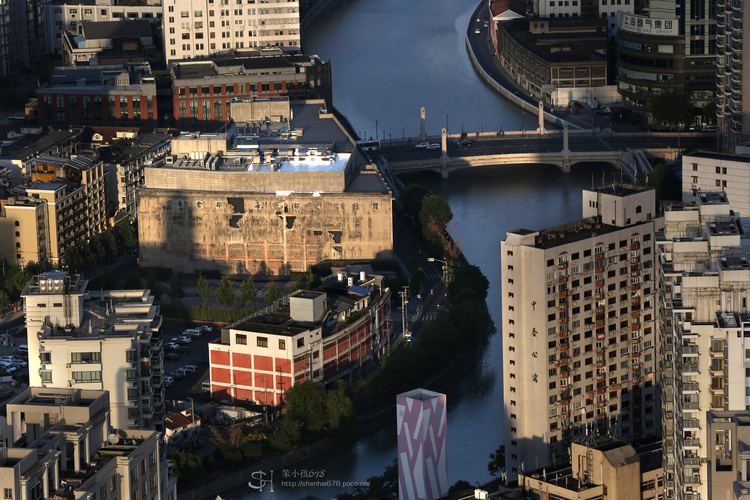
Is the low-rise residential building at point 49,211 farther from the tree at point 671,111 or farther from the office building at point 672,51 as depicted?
the office building at point 672,51

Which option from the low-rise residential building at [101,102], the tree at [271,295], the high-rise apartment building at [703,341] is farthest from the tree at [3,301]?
the high-rise apartment building at [703,341]

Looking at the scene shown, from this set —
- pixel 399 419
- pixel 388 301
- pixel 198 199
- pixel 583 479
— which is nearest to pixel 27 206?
pixel 198 199

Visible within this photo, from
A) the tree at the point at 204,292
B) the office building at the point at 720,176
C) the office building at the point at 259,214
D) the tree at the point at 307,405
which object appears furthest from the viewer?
the office building at the point at 259,214

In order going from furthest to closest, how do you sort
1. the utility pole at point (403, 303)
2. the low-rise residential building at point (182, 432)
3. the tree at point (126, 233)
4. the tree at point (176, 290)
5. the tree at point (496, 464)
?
the tree at point (126, 233) → the tree at point (176, 290) → the utility pole at point (403, 303) → the low-rise residential building at point (182, 432) → the tree at point (496, 464)

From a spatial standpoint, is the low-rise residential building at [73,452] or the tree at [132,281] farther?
the tree at [132,281]

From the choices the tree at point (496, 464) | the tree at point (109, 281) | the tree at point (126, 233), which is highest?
the tree at point (126, 233)

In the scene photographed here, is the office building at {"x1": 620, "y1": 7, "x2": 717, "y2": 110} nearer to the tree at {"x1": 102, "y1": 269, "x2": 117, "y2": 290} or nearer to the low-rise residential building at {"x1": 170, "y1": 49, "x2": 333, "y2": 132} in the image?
the low-rise residential building at {"x1": 170, "y1": 49, "x2": 333, "y2": 132}

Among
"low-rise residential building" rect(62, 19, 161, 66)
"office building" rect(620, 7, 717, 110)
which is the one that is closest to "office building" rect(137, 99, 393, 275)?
"low-rise residential building" rect(62, 19, 161, 66)

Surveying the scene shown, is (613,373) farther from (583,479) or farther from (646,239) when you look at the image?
(583,479)
